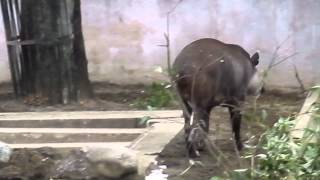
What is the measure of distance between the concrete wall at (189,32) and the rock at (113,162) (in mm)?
4746

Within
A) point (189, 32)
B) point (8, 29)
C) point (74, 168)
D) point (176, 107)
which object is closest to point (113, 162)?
point (74, 168)

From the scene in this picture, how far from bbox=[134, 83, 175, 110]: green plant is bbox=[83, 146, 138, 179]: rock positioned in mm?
3321

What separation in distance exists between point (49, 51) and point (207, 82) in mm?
3009

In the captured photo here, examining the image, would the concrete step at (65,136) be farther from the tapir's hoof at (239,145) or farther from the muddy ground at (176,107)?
the tapir's hoof at (239,145)

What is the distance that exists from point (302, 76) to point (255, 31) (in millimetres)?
886

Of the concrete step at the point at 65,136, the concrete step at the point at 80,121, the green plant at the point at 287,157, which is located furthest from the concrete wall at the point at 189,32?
the green plant at the point at 287,157

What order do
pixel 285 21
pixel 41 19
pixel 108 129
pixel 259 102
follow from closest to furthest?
pixel 108 129
pixel 41 19
pixel 259 102
pixel 285 21

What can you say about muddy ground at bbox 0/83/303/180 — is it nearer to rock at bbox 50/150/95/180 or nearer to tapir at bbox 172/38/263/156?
tapir at bbox 172/38/263/156

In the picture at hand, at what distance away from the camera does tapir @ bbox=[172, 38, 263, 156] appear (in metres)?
6.88

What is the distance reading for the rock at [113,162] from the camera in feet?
19.9

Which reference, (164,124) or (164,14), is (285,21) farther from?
(164,124)

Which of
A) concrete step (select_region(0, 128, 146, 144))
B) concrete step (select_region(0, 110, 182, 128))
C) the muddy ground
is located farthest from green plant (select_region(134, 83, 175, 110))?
concrete step (select_region(0, 128, 146, 144))

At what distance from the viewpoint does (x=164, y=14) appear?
438 inches

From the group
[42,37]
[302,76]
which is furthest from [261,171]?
[302,76]
